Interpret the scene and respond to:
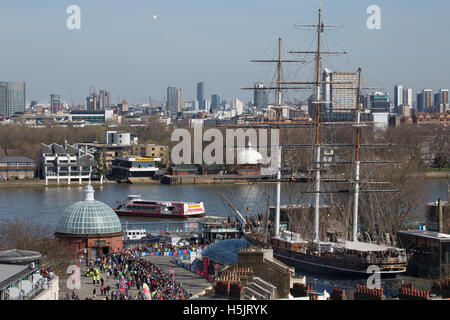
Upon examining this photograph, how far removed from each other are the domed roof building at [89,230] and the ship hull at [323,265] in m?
4.47

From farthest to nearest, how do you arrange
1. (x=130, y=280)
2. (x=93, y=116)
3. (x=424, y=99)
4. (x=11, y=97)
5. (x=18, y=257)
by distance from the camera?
(x=424, y=99) → (x=11, y=97) → (x=93, y=116) → (x=130, y=280) → (x=18, y=257)

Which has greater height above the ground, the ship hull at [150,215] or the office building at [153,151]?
the office building at [153,151]

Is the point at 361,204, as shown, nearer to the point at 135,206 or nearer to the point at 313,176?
the point at 313,176

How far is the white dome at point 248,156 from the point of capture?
53.1 metres

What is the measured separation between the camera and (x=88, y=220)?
20.5 m

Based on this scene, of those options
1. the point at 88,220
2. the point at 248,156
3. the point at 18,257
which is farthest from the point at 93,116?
the point at 18,257

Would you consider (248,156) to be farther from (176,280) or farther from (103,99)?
(103,99)

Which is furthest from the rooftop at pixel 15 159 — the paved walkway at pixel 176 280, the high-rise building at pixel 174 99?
the high-rise building at pixel 174 99

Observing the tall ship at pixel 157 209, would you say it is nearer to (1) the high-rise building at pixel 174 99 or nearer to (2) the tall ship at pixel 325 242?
(2) the tall ship at pixel 325 242

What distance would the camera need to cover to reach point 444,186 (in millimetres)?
45156

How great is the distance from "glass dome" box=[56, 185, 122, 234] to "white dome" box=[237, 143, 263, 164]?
32037 millimetres

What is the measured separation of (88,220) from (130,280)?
4766mm

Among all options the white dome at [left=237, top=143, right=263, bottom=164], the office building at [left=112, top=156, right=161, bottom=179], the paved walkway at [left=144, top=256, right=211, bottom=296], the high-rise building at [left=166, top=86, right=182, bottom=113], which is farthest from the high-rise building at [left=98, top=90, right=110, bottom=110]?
the paved walkway at [left=144, top=256, right=211, bottom=296]

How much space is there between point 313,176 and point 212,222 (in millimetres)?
3592
